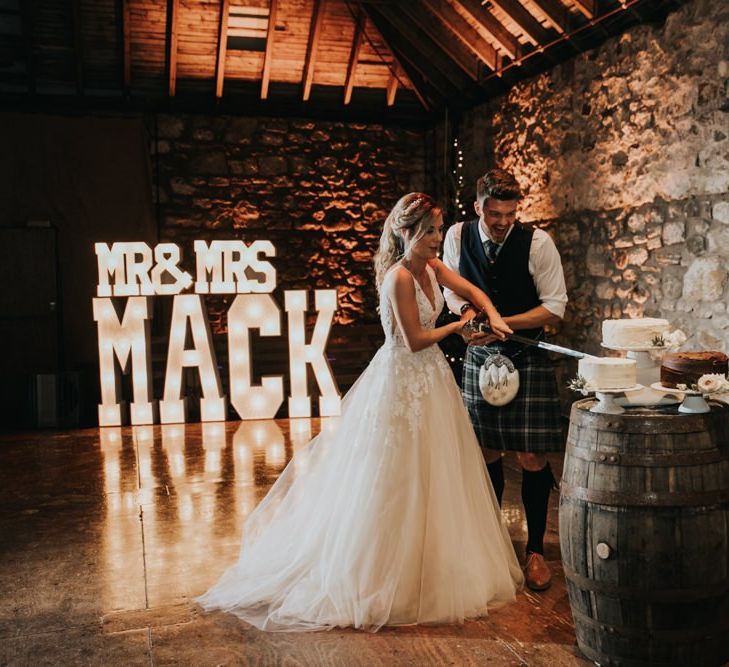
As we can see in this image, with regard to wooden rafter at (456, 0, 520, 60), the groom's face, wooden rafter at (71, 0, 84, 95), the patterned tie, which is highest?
wooden rafter at (71, 0, 84, 95)

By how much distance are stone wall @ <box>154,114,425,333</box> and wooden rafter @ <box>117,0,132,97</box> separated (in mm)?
609

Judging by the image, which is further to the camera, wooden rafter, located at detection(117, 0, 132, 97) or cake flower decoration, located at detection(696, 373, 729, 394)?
wooden rafter, located at detection(117, 0, 132, 97)

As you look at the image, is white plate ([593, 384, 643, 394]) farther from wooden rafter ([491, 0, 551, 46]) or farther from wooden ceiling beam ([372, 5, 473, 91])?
wooden ceiling beam ([372, 5, 473, 91])

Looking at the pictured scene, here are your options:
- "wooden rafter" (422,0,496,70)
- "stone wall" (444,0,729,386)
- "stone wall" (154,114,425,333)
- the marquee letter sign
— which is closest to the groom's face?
"stone wall" (444,0,729,386)

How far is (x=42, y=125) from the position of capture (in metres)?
9.16

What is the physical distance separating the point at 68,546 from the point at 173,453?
2.07 metres

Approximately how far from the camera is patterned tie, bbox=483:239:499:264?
3700 millimetres

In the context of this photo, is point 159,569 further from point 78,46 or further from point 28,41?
point 28,41

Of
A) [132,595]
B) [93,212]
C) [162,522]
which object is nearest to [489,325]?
[132,595]

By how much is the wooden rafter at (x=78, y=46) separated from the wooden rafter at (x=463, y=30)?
336cm

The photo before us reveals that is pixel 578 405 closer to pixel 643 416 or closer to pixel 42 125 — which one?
pixel 643 416

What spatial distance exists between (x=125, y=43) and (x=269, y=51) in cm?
149

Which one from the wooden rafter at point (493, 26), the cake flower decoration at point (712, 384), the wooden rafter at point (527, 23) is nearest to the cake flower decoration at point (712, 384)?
the cake flower decoration at point (712, 384)

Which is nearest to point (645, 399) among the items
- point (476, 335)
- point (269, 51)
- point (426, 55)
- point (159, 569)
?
point (476, 335)
